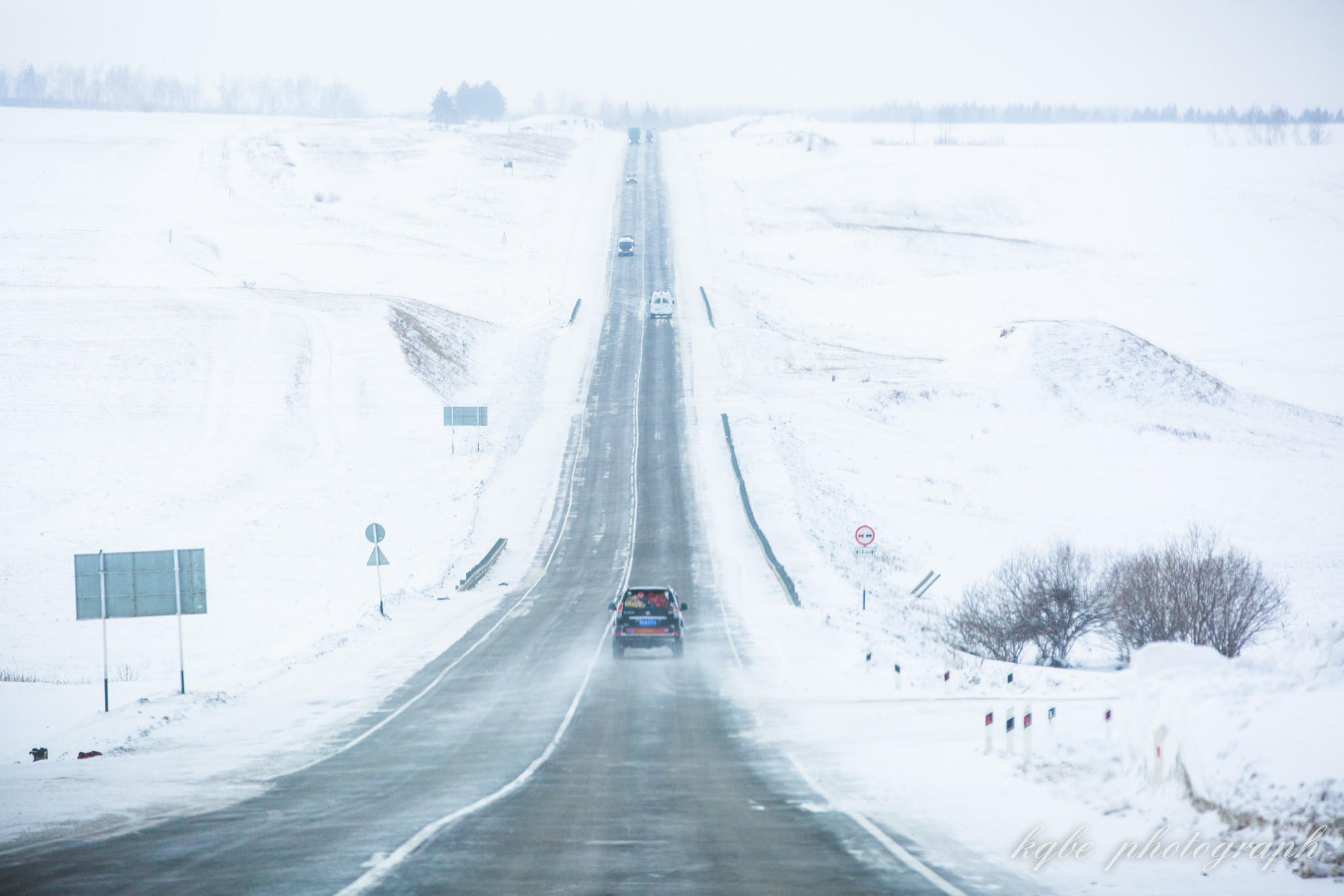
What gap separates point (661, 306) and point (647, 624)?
57024mm

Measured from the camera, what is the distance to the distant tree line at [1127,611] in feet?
98.5

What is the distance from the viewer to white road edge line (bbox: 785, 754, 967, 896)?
29.9ft

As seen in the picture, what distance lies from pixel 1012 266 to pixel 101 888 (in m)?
104

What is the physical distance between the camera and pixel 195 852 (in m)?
10.4

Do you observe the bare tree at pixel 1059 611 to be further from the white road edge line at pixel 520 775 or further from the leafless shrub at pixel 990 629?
the white road edge line at pixel 520 775

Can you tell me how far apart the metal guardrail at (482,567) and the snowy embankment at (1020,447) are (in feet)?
26.3

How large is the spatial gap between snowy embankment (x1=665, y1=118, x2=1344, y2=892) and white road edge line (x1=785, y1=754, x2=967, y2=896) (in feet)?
0.78

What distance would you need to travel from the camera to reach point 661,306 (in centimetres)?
8156

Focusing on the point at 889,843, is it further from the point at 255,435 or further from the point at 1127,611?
the point at 255,435

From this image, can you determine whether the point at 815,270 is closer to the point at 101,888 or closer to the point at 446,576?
the point at 446,576

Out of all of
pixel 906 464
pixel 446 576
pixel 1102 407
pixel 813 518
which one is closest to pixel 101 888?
pixel 446 576

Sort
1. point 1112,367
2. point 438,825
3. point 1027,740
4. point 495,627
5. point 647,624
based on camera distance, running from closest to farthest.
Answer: point 438,825 < point 1027,740 < point 647,624 < point 495,627 < point 1112,367

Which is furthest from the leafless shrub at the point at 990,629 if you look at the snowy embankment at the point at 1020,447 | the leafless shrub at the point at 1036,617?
the snowy embankment at the point at 1020,447

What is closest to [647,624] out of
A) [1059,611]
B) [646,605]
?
[646,605]
